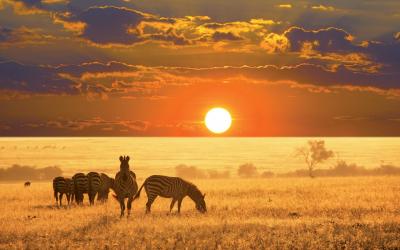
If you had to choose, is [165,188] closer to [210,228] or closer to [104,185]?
[210,228]

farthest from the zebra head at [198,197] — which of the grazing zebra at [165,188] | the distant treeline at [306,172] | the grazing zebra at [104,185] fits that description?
Answer: the distant treeline at [306,172]

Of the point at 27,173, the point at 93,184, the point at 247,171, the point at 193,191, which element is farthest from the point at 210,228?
the point at 27,173

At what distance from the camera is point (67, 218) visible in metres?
28.2

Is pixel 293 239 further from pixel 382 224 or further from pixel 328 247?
pixel 382 224

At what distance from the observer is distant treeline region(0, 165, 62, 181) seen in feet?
480

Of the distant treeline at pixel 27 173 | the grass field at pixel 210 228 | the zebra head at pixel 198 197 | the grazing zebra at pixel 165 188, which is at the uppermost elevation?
the distant treeline at pixel 27 173

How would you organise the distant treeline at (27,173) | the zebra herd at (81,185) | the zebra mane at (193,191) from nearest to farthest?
the zebra mane at (193,191), the zebra herd at (81,185), the distant treeline at (27,173)

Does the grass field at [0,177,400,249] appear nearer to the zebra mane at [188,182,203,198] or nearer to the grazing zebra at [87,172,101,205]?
the zebra mane at [188,182,203,198]

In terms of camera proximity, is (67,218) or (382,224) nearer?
(382,224)

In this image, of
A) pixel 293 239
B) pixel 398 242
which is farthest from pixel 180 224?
pixel 398 242

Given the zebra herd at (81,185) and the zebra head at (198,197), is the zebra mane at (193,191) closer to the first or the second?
the zebra head at (198,197)

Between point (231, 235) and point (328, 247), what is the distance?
3.60 metres

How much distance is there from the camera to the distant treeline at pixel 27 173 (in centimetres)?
14638

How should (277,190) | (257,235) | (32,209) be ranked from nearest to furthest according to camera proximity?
1. (257,235)
2. (32,209)
3. (277,190)
